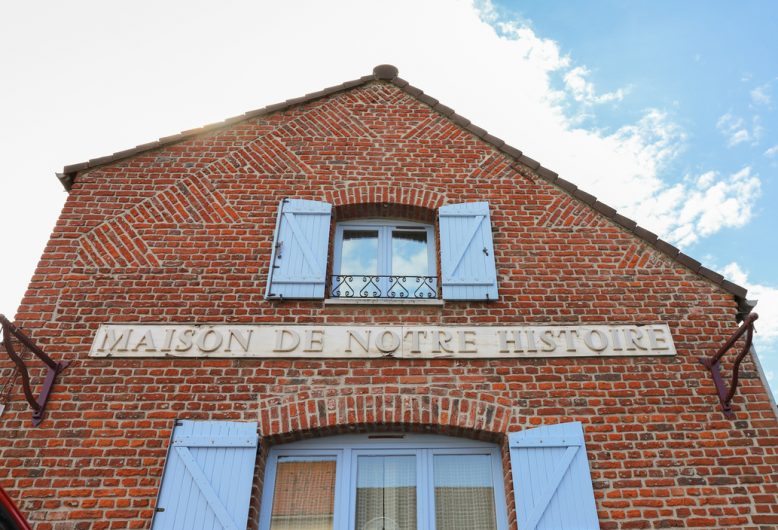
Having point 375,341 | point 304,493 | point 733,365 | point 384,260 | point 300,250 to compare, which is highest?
point 384,260

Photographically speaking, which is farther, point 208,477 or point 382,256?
point 382,256

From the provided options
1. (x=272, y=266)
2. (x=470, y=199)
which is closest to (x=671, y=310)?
(x=470, y=199)

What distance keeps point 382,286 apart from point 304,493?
7.41 ft

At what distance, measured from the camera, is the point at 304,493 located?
5.12 m

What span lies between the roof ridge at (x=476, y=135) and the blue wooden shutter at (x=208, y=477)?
3638 mm

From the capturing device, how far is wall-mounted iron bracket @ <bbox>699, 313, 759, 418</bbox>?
16.9 feet

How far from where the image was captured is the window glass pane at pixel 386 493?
5.01m

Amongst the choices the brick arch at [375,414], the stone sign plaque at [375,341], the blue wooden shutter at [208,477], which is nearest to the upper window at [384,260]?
the stone sign plaque at [375,341]


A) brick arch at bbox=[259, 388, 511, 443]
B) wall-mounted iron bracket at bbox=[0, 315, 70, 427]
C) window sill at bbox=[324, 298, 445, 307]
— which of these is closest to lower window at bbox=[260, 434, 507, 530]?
brick arch at bbox=[259, 388, 511, 443]

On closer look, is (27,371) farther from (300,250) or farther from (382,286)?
(382,286)

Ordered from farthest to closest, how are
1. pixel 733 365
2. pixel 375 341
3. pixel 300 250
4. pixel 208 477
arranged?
pixel 300 250 < pixel 375 341 < pixel 733 365 < pixel 208 477

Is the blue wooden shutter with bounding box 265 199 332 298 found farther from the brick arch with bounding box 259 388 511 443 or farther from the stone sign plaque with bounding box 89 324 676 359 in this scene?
the brick arch with bounding box 259 388 511 443

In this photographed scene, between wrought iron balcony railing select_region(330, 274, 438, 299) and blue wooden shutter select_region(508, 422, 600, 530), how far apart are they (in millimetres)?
1850

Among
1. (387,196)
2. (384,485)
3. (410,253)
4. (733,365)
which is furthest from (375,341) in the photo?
(733,365)
